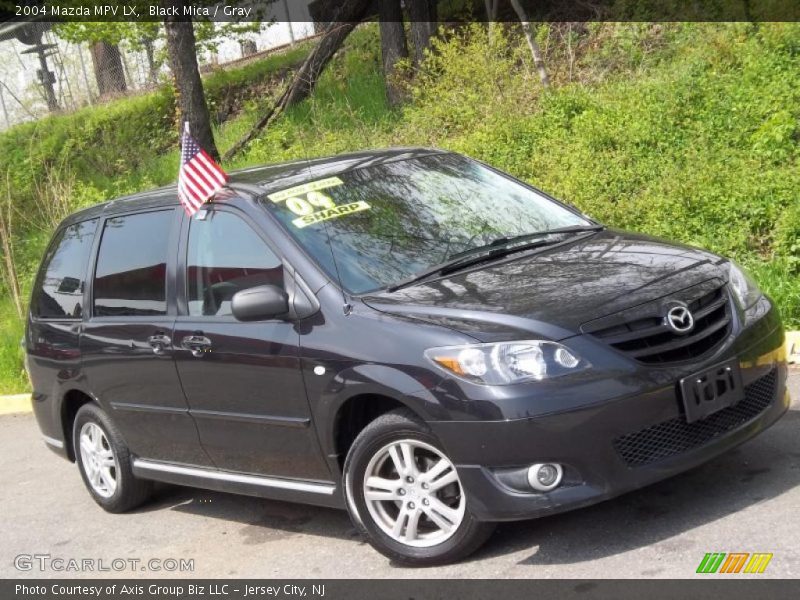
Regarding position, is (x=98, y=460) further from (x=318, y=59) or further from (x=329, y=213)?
(x=318, y=59)

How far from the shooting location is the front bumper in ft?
15.5

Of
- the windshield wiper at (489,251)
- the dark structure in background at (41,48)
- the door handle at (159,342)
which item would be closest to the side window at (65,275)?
the door handle at (159,342)

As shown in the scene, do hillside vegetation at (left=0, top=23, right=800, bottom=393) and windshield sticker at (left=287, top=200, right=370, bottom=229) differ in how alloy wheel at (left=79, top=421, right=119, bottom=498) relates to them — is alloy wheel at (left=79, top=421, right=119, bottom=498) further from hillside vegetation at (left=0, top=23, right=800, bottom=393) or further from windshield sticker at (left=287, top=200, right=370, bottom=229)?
hillside vegetation at (left=0, top=23, right=800, bottom=393)

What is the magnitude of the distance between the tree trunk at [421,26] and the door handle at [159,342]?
1122 cm

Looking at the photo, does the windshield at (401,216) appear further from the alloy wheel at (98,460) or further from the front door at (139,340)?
the alloy wheel at (98,460)

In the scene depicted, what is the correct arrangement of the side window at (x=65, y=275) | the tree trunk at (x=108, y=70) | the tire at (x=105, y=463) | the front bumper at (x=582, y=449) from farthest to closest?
the tree trunk at (x=108, y=70), the side window at (x=65, y=275), the tire at (x=105, y=463), the front bumper at (x=582, y=449)

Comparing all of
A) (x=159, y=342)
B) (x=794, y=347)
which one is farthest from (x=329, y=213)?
(x=794, y=347)

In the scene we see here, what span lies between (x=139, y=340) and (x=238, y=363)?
949 mm

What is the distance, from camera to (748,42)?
41.9 feet

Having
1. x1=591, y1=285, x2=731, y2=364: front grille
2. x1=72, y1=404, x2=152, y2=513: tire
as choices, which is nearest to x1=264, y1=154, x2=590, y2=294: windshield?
x1=591, y1=285, x2=731, y2=364: front grille

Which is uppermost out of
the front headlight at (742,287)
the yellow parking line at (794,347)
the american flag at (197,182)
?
the american flag at (197,182)

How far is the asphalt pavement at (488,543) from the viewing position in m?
4.92
